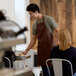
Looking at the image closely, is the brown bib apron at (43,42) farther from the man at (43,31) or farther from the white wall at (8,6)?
the white wall at (8,6)

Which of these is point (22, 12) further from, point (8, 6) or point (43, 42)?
point (43, 42)

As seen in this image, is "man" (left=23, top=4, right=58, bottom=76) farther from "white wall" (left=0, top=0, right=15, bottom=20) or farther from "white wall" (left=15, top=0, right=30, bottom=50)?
"white wall" (left=15, top=0, right=30, bottom=50)

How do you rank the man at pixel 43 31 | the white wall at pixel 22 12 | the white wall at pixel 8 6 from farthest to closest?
the white wall at pixel 22 12 < the white wall at pixel 8 6 < the man at pixel 43 31

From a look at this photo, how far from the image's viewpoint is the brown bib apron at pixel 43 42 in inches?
110

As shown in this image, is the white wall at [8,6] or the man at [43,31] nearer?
the man at [43,31]

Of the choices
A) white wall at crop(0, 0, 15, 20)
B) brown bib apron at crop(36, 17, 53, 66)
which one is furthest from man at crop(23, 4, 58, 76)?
white wall at crop(0, 0, 15, 20)

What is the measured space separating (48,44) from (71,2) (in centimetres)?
136

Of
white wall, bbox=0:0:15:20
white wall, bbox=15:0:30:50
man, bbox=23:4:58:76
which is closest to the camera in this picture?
man, bbox=23:4:58:76

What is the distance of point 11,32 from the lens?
2.52 ft

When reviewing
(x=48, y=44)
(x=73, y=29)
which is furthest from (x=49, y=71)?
(x=73, y=29)

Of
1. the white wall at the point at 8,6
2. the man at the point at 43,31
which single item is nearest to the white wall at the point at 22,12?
the white wall at the point at 8,6

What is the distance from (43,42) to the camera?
282cm

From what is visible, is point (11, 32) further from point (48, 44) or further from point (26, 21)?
point (26, 21)

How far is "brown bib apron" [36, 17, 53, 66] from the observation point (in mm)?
2793
